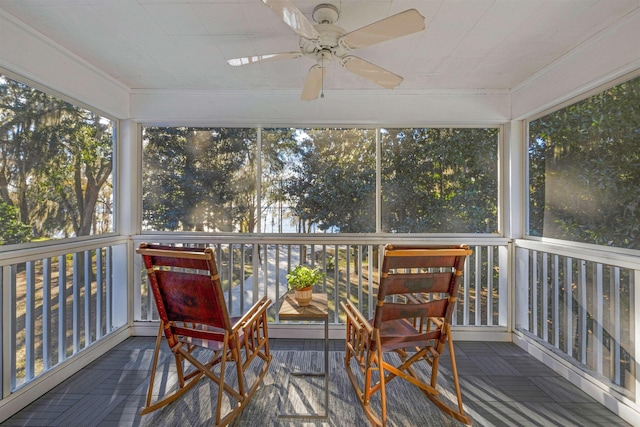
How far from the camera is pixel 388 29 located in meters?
1.47

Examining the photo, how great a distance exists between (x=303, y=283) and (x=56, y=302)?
2.00 metres

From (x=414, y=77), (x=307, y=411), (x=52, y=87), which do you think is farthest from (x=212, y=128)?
(x=307, y=411)

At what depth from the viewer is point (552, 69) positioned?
2490 mm

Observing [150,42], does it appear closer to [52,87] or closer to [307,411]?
[52,87]

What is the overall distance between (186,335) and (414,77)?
Answer: 109 inches

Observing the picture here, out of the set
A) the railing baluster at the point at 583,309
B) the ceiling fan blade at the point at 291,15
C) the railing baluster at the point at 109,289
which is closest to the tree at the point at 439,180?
the railing baluster at the point at 583,309

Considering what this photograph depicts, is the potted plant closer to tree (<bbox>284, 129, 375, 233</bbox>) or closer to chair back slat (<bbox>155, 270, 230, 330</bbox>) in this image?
chair back slat (<bbox>155, 270, 230, 330</bbox>)

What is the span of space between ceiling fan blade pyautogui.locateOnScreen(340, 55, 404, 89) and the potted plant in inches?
54.7

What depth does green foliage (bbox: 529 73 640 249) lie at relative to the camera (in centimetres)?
201

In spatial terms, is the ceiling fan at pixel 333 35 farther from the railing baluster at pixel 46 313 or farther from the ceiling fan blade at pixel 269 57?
the railing baluster at pixel 46 313

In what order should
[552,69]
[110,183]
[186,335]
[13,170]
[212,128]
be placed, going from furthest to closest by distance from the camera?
[212,128] → [110,183] → [552,69] → [13,170] → [186,335]

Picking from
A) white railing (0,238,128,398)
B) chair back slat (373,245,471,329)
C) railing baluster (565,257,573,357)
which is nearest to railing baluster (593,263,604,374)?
railing baluster (565,257,573,357)

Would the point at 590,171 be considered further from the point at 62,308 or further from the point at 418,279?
the point at 62,308

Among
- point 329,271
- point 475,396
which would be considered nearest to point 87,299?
point 329,271
